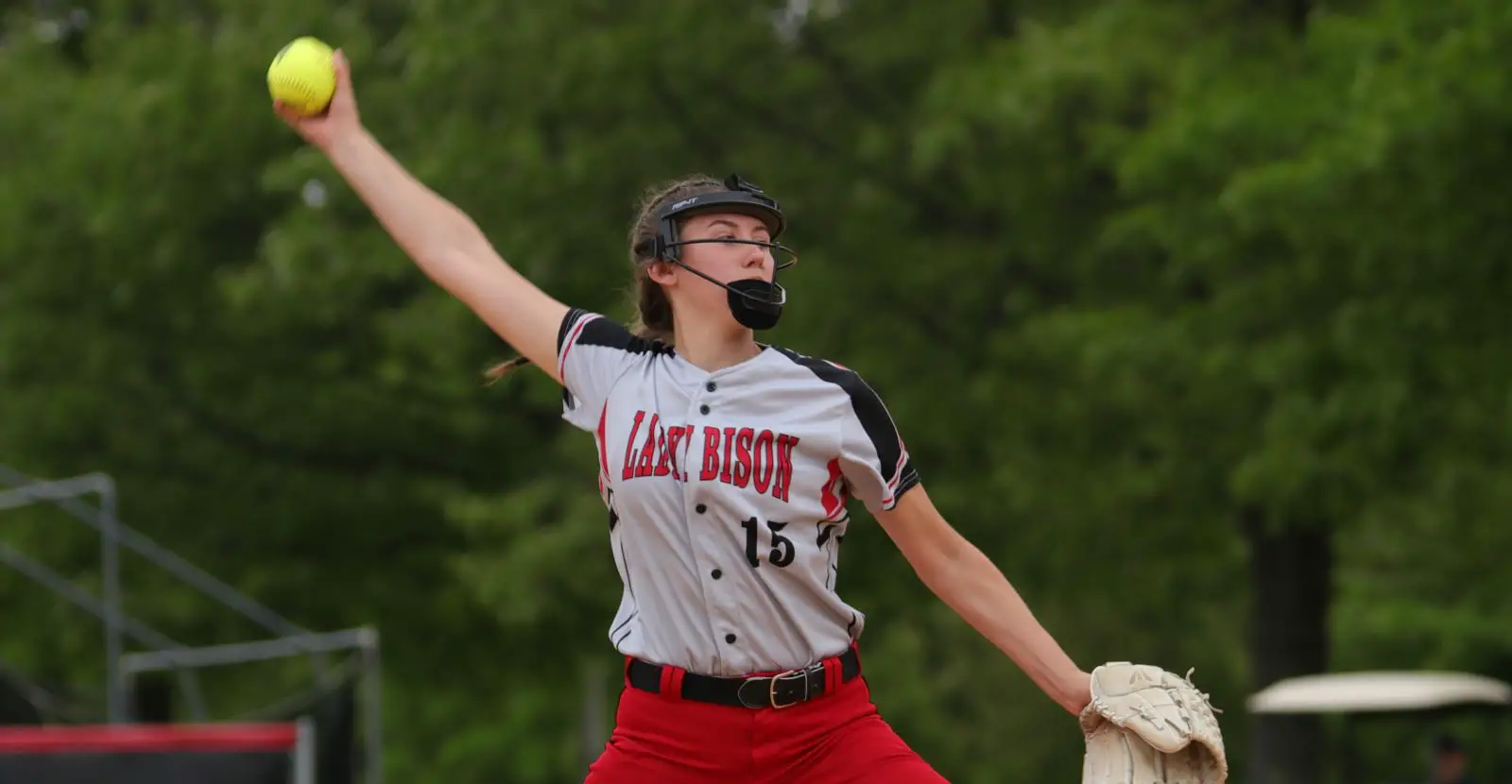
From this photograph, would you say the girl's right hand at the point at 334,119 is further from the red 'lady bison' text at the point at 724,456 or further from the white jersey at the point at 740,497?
the red 'lady bison' text at the point at 724,456

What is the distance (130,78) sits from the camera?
19203 millimetres

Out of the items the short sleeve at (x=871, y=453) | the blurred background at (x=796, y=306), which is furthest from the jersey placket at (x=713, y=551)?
the blurred background at (x=796, y=306)

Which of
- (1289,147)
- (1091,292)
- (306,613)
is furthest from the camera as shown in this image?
(306,613)

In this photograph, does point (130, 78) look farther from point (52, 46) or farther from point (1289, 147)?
point (1289, 147)

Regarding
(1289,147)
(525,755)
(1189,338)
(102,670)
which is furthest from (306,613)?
(525,755)

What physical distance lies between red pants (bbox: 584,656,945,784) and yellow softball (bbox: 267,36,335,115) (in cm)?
151

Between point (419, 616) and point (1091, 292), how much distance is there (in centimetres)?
862

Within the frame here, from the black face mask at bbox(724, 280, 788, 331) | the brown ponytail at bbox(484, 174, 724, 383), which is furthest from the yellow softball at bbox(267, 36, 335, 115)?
the black face mask at bbox(724, 280, 788, 331)

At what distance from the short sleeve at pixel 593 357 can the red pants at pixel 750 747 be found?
65 cm

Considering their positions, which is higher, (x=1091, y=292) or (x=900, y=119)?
(x=900, y=119)

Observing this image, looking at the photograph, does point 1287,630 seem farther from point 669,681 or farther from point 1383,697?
point 669,681

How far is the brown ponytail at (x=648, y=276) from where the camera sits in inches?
187

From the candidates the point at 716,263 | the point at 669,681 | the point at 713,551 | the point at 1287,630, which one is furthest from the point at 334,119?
the point at 1287,630

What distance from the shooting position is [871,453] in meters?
4.46
